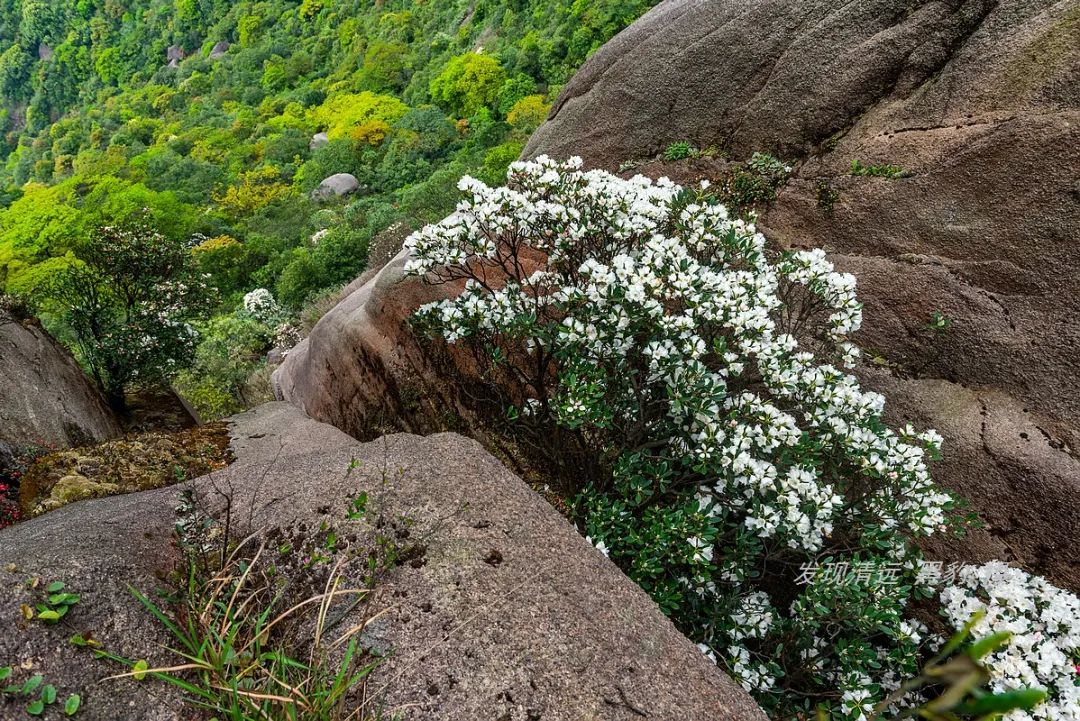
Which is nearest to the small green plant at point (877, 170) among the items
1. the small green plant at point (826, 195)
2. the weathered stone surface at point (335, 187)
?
the small green plant at point (826, 195)

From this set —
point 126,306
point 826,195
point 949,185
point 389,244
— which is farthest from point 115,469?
point 389,244

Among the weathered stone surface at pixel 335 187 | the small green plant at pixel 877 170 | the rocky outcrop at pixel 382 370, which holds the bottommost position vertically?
the weathered stone surface at pixel 335 187

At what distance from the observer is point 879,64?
23.9ft

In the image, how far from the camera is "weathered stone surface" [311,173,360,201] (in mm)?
49938

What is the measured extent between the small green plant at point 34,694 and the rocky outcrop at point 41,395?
20.9 feet

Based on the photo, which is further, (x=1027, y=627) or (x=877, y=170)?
(x=877, y=170)

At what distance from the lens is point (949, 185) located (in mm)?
6273

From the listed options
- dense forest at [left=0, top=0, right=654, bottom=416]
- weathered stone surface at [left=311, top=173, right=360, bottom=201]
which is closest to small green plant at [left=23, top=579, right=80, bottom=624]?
dense forest at [left=0, top=0, right=654, bottom=416]

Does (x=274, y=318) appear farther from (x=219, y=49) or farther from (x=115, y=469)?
(x=219, y=49)

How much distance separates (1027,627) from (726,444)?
259 centimetres

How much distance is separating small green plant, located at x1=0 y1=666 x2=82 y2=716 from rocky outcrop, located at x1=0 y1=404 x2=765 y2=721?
0.05m

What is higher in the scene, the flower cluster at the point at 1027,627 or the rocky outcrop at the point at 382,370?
the rocky outcrop at the point at 382,370

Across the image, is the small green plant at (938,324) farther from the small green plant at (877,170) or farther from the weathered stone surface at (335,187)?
the weathered stone surface at (335,187)

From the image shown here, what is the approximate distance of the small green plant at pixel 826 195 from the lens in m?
7.13
